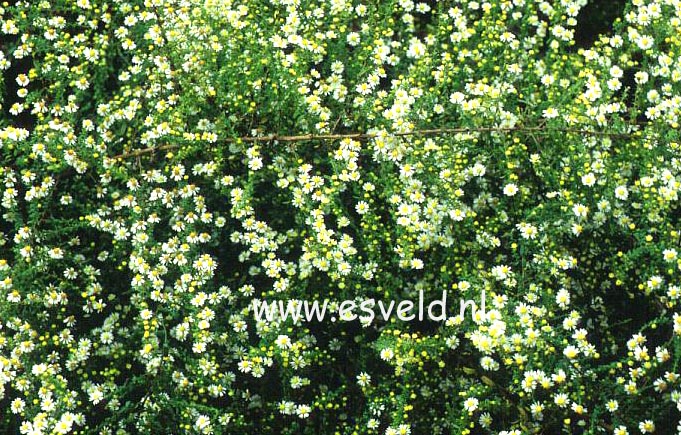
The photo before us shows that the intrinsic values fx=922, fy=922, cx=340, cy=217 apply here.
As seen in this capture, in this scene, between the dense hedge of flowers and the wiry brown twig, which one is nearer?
the dense hedge of flowers

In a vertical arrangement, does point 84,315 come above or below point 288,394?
above

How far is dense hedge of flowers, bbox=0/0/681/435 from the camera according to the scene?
374cm

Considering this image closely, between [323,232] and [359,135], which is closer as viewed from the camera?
[323,232]

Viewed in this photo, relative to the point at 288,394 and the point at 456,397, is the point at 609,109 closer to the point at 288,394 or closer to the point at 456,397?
the point at 456,397

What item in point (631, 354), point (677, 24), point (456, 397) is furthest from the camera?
point (677, 24)

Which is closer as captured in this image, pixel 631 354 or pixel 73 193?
pixel 631 354

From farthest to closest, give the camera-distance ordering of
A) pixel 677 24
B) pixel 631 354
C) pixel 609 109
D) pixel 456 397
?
pixel 677 24 → pixel 609 109 → pixel 456 397 → pixel 631 354

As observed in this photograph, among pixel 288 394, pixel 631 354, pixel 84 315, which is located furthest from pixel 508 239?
pixel 84 315

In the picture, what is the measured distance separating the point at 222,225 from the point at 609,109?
1823mm

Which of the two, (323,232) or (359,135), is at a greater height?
(359,135)

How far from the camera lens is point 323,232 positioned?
12.4 feet

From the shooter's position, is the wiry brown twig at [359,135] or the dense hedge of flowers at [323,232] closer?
the dense hedge of flowers at [323,232]

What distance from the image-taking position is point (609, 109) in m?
4.18

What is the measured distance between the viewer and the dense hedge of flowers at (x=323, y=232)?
3.74 m
